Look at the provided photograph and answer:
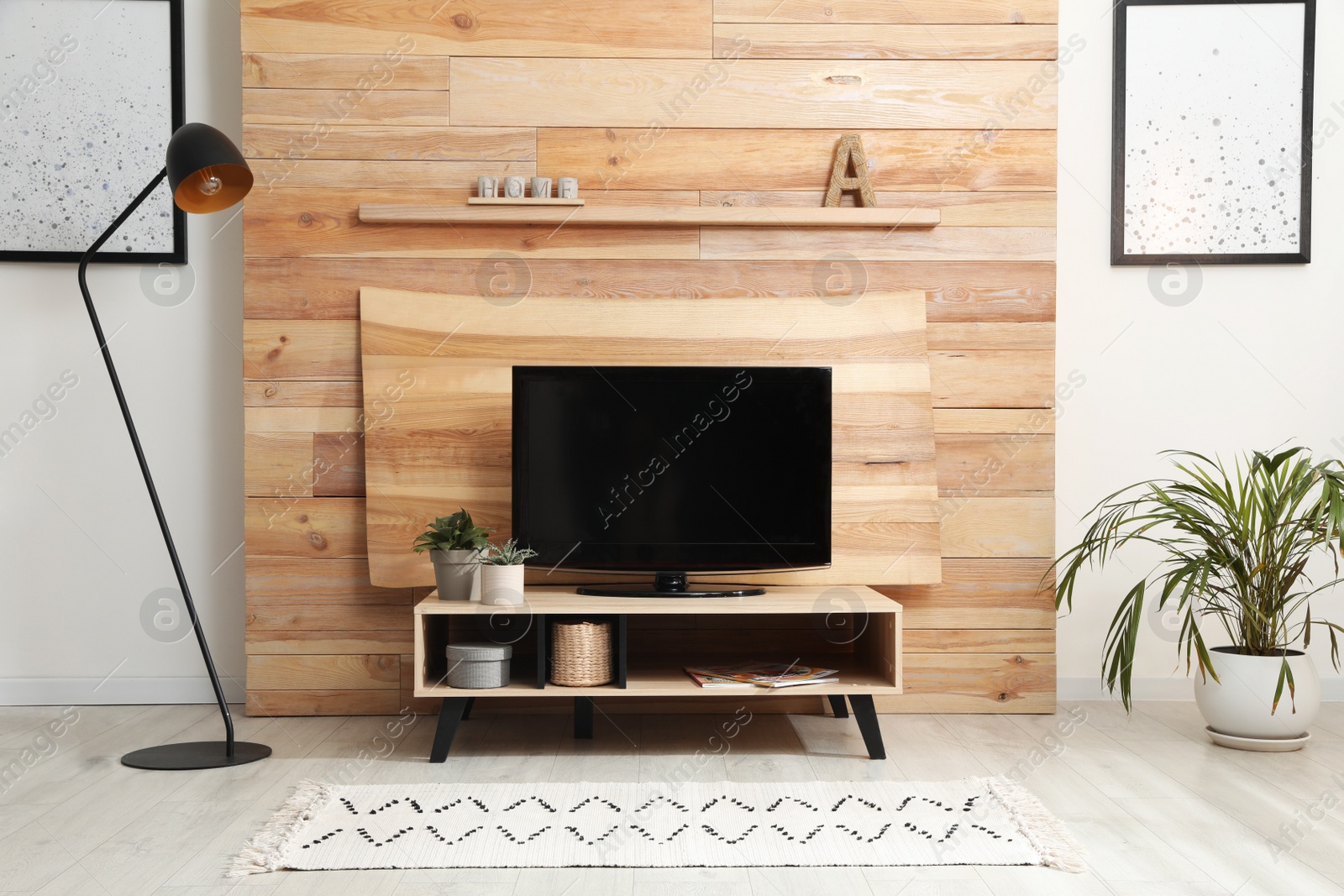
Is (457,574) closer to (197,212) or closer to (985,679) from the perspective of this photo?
(197,212)

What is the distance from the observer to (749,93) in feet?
9.76

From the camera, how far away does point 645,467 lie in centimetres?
277

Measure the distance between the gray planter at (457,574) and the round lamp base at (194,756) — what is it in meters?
0.60

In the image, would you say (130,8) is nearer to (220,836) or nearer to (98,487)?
(98,487)

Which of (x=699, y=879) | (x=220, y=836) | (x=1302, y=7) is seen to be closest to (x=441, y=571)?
(x=220, y=836)

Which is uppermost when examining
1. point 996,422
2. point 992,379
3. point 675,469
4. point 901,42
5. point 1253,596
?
point 901,42

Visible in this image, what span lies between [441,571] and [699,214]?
1236mm

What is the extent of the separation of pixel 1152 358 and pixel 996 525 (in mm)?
776

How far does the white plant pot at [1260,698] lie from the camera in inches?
102

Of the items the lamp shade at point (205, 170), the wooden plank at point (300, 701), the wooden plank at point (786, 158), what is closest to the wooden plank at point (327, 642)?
the wooden plank at point (300, 701)

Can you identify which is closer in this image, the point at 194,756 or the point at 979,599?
the point at 194,756

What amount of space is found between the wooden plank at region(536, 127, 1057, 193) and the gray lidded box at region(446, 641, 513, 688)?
1.36m

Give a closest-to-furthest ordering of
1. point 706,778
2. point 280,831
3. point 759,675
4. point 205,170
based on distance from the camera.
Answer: point 280,831
point 706,778
point 205,170
point 759,675

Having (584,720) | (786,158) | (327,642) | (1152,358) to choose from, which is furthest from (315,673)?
(1152,358)
